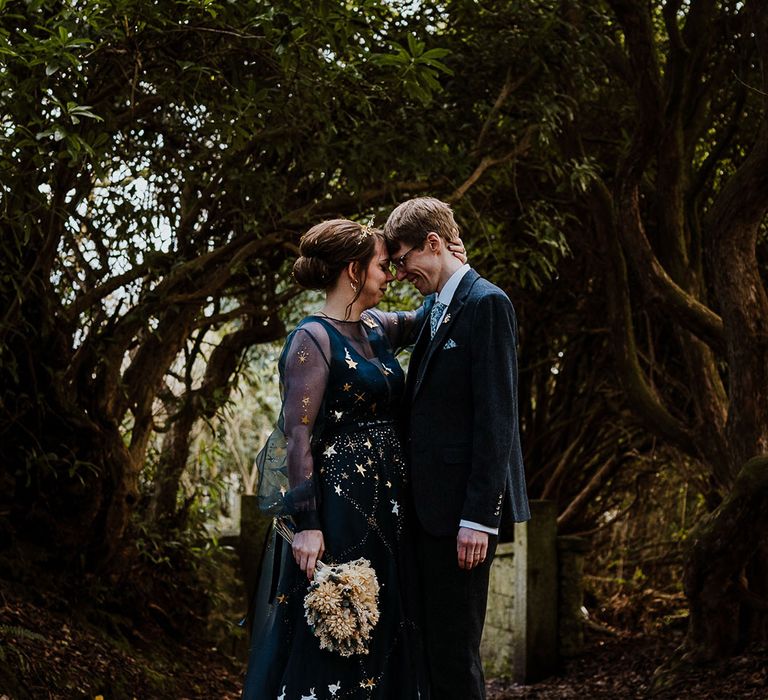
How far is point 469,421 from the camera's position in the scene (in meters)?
3.20

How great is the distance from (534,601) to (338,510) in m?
4.98

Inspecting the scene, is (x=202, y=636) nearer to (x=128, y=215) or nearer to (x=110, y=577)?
(x=110, y=577)

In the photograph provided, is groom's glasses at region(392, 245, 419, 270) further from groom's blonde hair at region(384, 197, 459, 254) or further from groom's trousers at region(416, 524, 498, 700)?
groom's trousers at region(416, 524, 498, 700)

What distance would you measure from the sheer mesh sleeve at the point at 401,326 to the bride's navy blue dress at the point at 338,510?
0.91 feet

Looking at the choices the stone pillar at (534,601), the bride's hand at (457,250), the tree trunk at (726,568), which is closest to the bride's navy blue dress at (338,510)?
the bride's hand at (457,250)

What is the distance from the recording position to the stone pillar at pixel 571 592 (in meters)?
7.93

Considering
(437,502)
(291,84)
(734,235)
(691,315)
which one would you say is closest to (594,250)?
(691,315)

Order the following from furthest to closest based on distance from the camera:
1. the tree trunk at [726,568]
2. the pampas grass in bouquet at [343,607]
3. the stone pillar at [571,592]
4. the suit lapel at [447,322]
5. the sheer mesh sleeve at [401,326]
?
1. the stone pillar at [571,592]
2. the tree trunk at [726,568]
3. the sheer mesh sleeve at [401,326]
4. the suit lapel at [447,322]
5. the pampas grass in bouquet at [343,607]

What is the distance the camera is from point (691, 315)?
5.92 m

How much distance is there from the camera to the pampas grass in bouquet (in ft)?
9.98

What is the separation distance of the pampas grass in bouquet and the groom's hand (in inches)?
11.3

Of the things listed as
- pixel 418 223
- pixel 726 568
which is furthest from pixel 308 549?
pixel 726 568

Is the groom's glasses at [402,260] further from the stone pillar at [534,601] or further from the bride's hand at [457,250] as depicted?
the stone pillar at [534,601]
